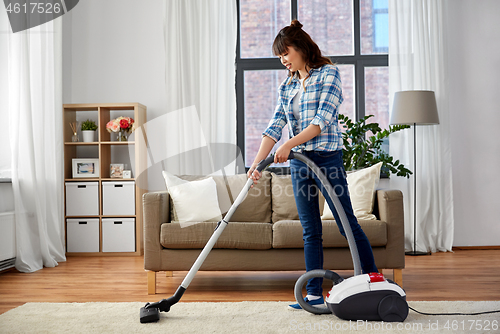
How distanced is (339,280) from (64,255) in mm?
2662

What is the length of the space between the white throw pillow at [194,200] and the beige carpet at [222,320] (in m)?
0.62

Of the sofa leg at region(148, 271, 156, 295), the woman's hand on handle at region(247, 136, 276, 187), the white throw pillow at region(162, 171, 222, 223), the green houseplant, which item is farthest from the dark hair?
the green houseplant

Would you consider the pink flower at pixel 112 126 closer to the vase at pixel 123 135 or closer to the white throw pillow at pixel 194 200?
the vase at pixel 123 135

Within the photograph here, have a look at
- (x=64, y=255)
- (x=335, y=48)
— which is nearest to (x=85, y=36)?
(x=64, y=255)

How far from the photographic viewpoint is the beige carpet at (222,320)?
1.76 m

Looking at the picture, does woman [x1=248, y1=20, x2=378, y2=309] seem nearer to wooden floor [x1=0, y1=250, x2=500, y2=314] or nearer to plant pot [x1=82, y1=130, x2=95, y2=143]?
wooden floor [x1=0, y1=250, x2=500, y2=314]

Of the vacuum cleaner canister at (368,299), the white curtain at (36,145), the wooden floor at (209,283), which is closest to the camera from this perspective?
the vacuum cleaner canister at (368,299)

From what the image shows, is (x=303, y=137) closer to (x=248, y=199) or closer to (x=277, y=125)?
(x=277, y=125)

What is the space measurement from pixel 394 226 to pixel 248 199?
100cm

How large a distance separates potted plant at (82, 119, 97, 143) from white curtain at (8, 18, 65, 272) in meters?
0.30

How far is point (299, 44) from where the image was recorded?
1.94 m

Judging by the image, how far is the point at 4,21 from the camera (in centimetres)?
332

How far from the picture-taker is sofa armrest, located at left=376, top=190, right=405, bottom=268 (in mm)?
2469

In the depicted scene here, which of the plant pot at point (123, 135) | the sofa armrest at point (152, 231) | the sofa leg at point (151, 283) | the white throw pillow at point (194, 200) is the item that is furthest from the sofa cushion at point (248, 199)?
the plant pot at point (123, 135)
